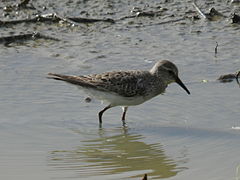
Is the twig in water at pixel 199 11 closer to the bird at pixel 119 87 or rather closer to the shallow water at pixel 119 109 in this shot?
the shallow water at pixel 119 109

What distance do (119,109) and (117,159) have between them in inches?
101

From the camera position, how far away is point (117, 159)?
7.80 metres

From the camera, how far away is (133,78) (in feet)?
31.3

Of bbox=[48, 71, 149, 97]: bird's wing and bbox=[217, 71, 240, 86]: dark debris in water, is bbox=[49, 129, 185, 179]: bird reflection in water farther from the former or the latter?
bbox=[217, 71, 240, 86]: dark debris in water

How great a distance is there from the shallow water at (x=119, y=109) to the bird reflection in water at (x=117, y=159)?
1 centimetres

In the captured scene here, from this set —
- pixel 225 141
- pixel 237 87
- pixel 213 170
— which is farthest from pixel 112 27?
pixel 213 170

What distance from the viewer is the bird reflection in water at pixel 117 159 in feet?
23.9

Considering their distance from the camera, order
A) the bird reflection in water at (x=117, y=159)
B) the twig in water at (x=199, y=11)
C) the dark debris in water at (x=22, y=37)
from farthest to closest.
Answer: the twig in water at (x=199, y=11) < the dark debris in water at (x=22, y=37) < the bird reflection in water at (x=117, y=159)

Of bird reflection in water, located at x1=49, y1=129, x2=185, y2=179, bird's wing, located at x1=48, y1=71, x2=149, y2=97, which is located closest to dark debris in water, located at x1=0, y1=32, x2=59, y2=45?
bird's wing, located at x1=48, y1=71, x2=149, y2=97

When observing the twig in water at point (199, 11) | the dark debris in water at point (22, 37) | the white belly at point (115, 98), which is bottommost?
the white belly at point (115, 98)

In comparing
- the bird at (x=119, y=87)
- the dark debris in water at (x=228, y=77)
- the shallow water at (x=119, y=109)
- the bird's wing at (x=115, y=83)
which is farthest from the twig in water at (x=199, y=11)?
the bird's wing at (x=115, y=83)

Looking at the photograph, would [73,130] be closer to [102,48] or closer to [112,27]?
[102,48]

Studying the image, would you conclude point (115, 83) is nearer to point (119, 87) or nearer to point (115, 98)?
point (119, 87)

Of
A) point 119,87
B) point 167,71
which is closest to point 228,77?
point 167,71
